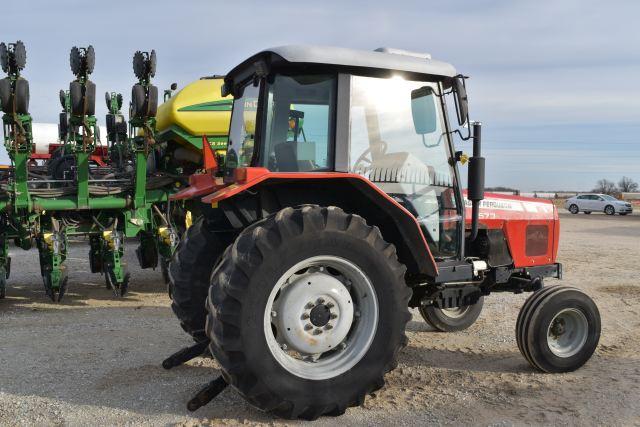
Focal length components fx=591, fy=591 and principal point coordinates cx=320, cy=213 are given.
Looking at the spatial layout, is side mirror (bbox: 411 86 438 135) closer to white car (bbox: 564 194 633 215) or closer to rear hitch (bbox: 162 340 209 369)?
rear hitch (bbox: 162 340 209 369)

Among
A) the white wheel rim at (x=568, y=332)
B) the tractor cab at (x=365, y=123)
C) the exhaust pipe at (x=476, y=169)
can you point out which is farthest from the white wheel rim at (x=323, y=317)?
the white wheel rim at (x=568, y=332)

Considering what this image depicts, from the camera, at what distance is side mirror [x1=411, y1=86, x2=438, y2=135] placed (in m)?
4.11

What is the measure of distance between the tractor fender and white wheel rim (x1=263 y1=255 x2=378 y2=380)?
0.46 meters

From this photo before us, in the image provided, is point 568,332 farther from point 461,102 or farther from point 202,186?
point 202,186

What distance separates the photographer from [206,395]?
3527 mm

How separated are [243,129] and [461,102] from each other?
1.56 meters

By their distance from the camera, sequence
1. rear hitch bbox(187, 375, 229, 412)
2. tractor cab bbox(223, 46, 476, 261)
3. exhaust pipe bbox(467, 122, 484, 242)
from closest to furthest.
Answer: rear hitch bbox(187, 375, 229, 412)
tractor cab bbox(223, 46, 476, 261)
exhaust pipe bbox(467, 122, 484, 242)

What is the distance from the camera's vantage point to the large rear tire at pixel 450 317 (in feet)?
18.4

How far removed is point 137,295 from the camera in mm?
7668

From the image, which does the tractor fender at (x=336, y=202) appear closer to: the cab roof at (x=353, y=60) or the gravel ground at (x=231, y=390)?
the cab roof at (x=353, y=60)

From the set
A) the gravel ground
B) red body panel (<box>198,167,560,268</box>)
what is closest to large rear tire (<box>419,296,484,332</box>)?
the gravel ground

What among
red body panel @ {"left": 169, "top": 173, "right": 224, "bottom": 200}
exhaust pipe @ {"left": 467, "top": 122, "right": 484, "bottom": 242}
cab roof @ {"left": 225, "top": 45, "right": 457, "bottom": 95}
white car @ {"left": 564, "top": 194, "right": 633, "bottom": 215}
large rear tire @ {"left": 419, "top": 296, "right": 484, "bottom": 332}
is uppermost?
cab roof @ {"left": 225, "top": 45, "right": 457, "bottom": 95}

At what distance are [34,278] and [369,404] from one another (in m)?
7.00

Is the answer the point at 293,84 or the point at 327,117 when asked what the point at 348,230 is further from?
the point at 293,84
